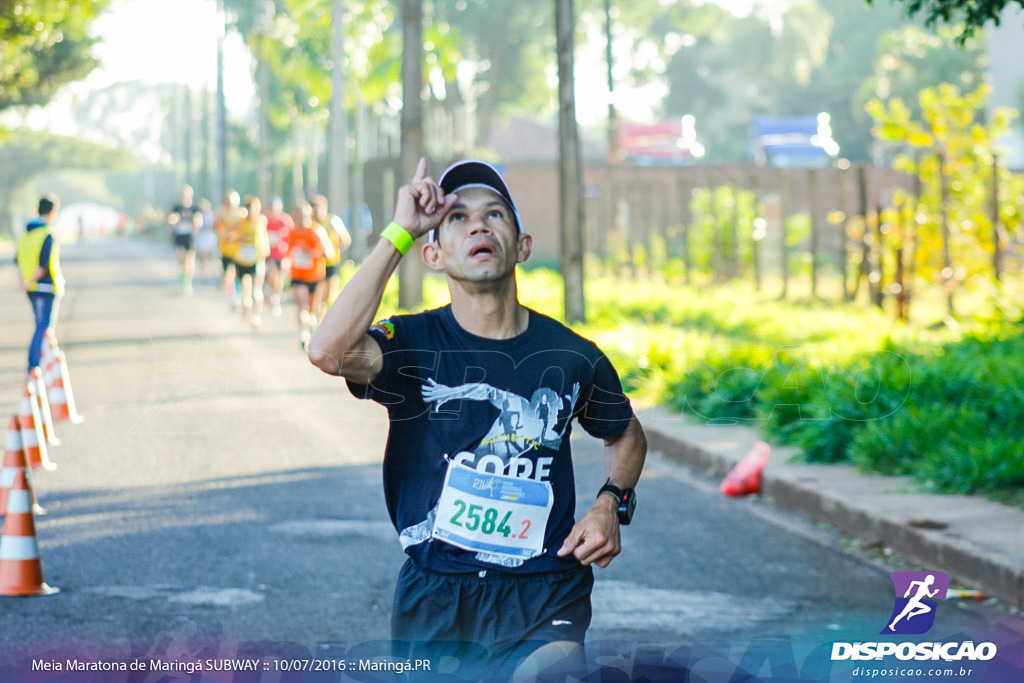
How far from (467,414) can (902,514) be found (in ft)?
17.5

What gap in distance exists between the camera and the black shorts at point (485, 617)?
3.54 m

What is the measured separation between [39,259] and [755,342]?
7738 mm

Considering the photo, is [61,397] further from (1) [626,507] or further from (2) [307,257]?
(1) [626,507]

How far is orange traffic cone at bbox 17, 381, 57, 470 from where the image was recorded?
9.73 metres

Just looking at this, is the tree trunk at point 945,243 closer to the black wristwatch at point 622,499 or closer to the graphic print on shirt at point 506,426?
the black wristwatch at point 622,499

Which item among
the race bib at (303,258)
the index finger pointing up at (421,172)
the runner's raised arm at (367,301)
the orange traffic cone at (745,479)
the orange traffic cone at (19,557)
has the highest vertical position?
the index finger pointing up at (421,172)

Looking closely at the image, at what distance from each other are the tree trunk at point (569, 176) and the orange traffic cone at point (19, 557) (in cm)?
1239

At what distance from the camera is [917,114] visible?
7944 cm

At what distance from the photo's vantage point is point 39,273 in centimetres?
1506

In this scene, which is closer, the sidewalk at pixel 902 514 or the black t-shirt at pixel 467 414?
the black t-shirt at pixel 467 414

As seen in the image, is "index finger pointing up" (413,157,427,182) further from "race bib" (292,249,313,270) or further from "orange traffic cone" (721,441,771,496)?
"race bib" (292,249,313,270)

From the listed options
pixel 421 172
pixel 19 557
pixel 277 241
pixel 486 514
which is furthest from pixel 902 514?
pixel 277 241

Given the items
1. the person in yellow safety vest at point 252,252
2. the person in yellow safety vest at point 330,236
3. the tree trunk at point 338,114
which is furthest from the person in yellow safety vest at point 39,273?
the tree trunk at point 338,114

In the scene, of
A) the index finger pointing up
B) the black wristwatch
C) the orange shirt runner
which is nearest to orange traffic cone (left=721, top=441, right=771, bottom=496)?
A: the black wristwatch
